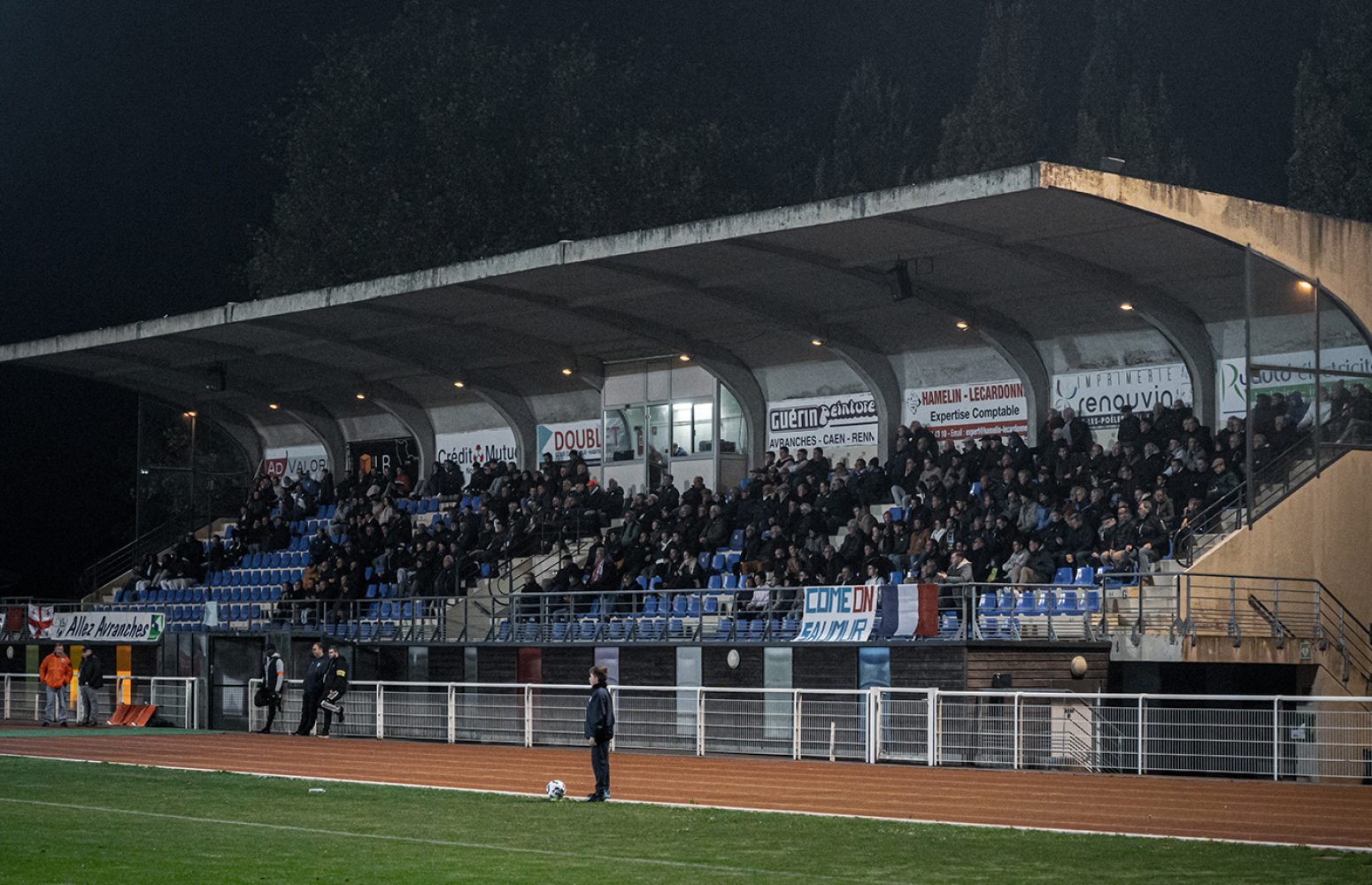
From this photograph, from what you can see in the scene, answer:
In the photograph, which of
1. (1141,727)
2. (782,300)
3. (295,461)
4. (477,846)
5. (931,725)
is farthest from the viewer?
(295,461)

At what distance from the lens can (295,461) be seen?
147ft

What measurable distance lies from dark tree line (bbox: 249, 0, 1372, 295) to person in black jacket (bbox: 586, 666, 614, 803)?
40.5m

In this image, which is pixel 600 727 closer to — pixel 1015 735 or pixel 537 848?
pixel 537 848

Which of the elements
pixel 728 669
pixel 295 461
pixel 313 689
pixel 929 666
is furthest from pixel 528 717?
pixel 295 461

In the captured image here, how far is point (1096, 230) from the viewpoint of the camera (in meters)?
24.6

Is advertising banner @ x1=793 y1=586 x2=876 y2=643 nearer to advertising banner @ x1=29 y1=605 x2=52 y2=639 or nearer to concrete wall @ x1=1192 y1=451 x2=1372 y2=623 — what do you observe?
concrete wall @ x1=1192 y1=451 x2=1372 y2=623

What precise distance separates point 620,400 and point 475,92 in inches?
1077

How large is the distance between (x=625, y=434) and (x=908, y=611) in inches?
590

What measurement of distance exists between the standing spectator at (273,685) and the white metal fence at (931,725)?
85.7 inches

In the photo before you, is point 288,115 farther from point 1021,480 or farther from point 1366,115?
point 1021,480

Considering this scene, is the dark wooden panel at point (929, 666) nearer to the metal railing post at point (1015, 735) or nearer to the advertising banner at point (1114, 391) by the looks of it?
the metal railing post at point (1015, 735)

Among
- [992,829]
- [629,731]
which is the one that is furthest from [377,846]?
[629,731]

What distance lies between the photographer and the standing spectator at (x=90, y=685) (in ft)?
101

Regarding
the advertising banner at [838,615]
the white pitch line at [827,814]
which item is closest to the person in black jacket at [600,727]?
the white pitch line at [827,814]
